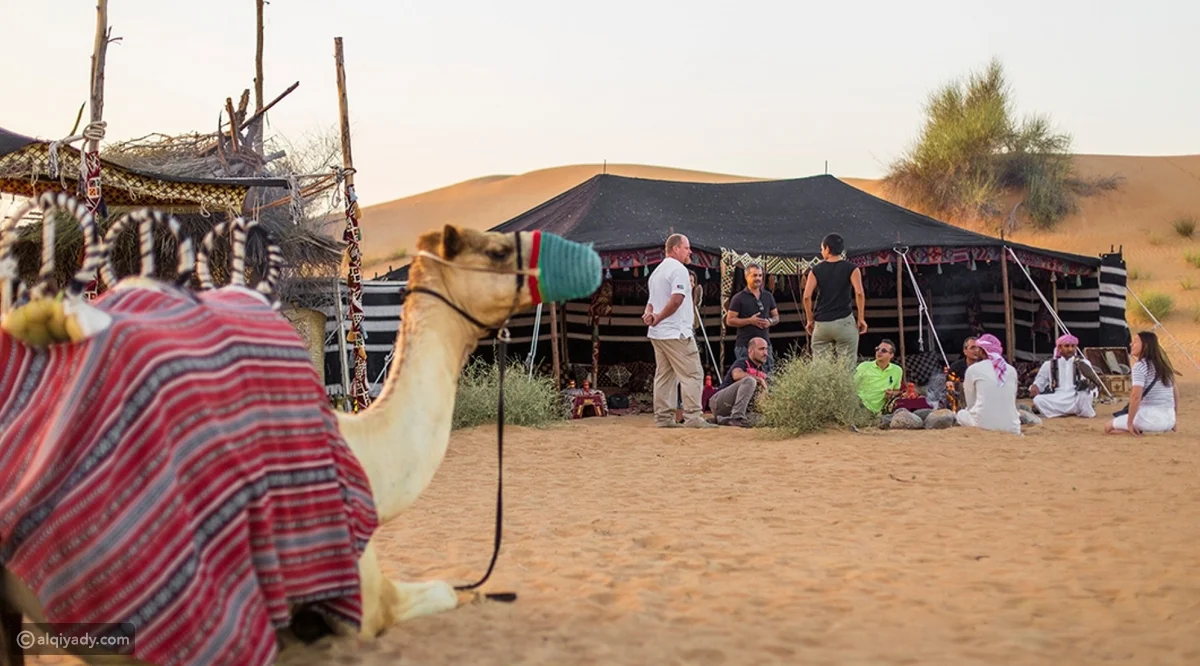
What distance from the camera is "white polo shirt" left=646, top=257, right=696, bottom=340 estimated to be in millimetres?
11258

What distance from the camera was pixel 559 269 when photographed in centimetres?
411

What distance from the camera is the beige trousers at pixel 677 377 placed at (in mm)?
11406

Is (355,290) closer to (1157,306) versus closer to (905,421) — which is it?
(905,421)

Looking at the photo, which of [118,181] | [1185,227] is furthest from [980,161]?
[118,181]

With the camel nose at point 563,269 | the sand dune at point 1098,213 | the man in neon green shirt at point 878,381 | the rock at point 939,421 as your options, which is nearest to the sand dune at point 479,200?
the sand dune at point 1098,213

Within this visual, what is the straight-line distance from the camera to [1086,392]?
13.0 metres

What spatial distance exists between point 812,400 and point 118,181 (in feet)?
22.0

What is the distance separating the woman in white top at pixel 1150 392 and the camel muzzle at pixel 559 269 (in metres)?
8.04

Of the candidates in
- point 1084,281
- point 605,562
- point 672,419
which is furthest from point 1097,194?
A: point 605,562

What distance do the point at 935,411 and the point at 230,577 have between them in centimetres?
1012

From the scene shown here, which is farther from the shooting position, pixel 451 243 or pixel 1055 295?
pixel 1055 295

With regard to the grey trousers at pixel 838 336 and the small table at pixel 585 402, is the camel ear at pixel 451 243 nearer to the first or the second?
the grey trousers at pixel 838 336

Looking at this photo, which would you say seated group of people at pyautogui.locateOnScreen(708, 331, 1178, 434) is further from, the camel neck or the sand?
the camel neck

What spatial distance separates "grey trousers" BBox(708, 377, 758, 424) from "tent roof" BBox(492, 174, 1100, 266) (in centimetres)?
263
